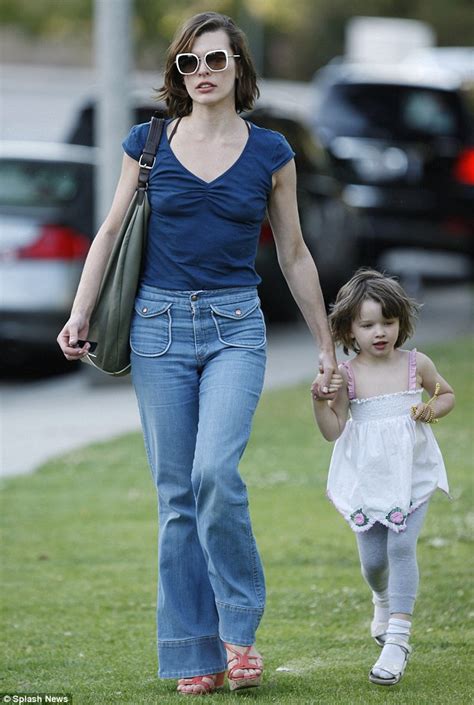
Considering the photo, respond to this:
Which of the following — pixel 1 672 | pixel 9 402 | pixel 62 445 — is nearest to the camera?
pixel 1 672

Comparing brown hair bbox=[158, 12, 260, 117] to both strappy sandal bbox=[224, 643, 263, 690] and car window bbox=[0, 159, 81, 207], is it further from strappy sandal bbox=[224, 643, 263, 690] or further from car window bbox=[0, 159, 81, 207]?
car window bbox=[0, 159, 81, 207]

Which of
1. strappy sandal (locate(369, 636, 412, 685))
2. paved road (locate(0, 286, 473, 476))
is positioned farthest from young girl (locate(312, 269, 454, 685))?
paved road (locate(0, 286, 473, 476))

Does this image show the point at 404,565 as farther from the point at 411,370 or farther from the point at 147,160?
the point at 147,160

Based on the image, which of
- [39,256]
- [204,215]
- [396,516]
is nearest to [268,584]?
[396,516]

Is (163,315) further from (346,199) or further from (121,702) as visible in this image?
(346,199)

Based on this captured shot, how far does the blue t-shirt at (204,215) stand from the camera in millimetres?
4379

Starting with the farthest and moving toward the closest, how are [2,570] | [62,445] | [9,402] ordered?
1. [9,402]
2. [62,445]
3. [2,570]

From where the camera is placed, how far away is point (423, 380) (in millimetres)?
4605

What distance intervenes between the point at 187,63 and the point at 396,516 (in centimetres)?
145

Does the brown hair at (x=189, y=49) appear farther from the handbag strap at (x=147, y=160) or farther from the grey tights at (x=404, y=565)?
the grey tights at (x=404, y=565)

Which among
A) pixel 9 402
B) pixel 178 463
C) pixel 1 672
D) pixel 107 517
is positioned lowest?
pixel 9 402

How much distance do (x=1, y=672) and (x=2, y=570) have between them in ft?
5.25

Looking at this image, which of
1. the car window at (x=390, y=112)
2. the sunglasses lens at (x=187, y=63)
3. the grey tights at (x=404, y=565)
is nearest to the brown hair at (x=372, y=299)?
the grey tights at (x=404, y=565)

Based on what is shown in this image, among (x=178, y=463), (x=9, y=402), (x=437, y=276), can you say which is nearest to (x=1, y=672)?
(x=178, y=463)
